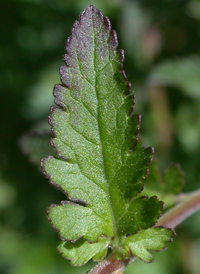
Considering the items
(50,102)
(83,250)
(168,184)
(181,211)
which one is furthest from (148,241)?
(50,102)

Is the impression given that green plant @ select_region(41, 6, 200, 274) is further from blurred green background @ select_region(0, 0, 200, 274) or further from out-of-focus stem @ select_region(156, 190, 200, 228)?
blurred green background @ select_region(0, 0, 200, 274)

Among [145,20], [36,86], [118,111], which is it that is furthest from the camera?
[36,86]

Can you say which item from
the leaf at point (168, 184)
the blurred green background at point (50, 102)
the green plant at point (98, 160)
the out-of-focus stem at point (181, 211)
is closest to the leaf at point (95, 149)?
the green plant at point (98, 160)

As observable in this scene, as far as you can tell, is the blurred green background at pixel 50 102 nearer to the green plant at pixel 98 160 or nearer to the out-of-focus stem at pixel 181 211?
the out-of-focus stem at pixel 181 211

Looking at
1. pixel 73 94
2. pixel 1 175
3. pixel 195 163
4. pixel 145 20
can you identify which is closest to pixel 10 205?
pixel 1 175

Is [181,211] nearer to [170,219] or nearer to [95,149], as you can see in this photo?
[170,219]

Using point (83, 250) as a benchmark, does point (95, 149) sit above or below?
above

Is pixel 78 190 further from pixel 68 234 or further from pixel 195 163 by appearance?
pixel 195 163
